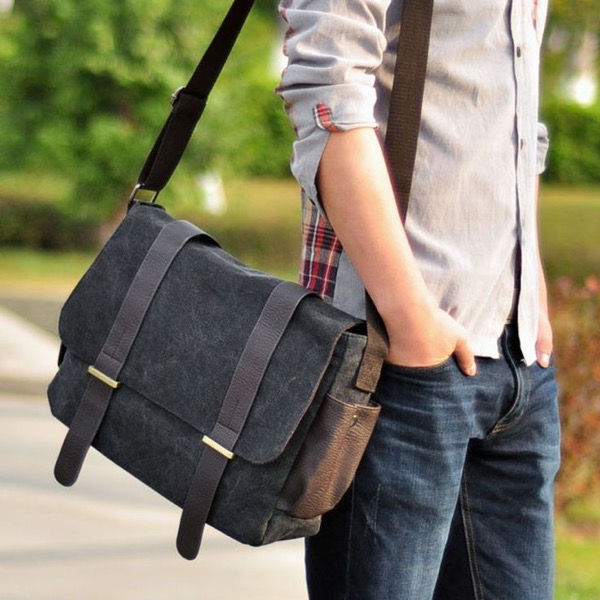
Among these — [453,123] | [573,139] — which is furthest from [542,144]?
[573,139]

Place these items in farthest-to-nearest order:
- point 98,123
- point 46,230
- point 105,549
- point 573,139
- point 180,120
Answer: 1. point 573,139
2. point 46,230
3. point 98,123
4. point 105,549
5. point 180,120

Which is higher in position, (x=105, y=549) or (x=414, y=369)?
(x=414, y=369)

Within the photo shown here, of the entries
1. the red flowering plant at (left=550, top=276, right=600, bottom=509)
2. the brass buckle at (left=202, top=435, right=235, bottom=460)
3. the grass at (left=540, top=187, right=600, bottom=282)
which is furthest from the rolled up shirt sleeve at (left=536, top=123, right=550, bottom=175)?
the grass at (left=540, top=187, right=600, bottom=282)

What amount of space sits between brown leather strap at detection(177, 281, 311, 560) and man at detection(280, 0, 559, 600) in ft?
0.30

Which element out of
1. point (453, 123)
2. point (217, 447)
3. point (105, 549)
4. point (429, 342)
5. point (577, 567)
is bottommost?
point (105, 549)

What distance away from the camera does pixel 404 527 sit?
1.83 metres

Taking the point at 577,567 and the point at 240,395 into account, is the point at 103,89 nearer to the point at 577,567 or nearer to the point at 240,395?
the point at 577,567

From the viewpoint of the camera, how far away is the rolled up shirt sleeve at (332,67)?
173 centimetres

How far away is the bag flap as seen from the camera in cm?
179

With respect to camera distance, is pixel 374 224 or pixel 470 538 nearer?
pixel 374 224

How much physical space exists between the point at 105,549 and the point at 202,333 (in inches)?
103

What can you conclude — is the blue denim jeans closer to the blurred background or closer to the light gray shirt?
the light gray shirt

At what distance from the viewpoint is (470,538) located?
2037 mm

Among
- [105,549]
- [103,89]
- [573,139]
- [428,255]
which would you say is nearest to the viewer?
Result: [428,255]
